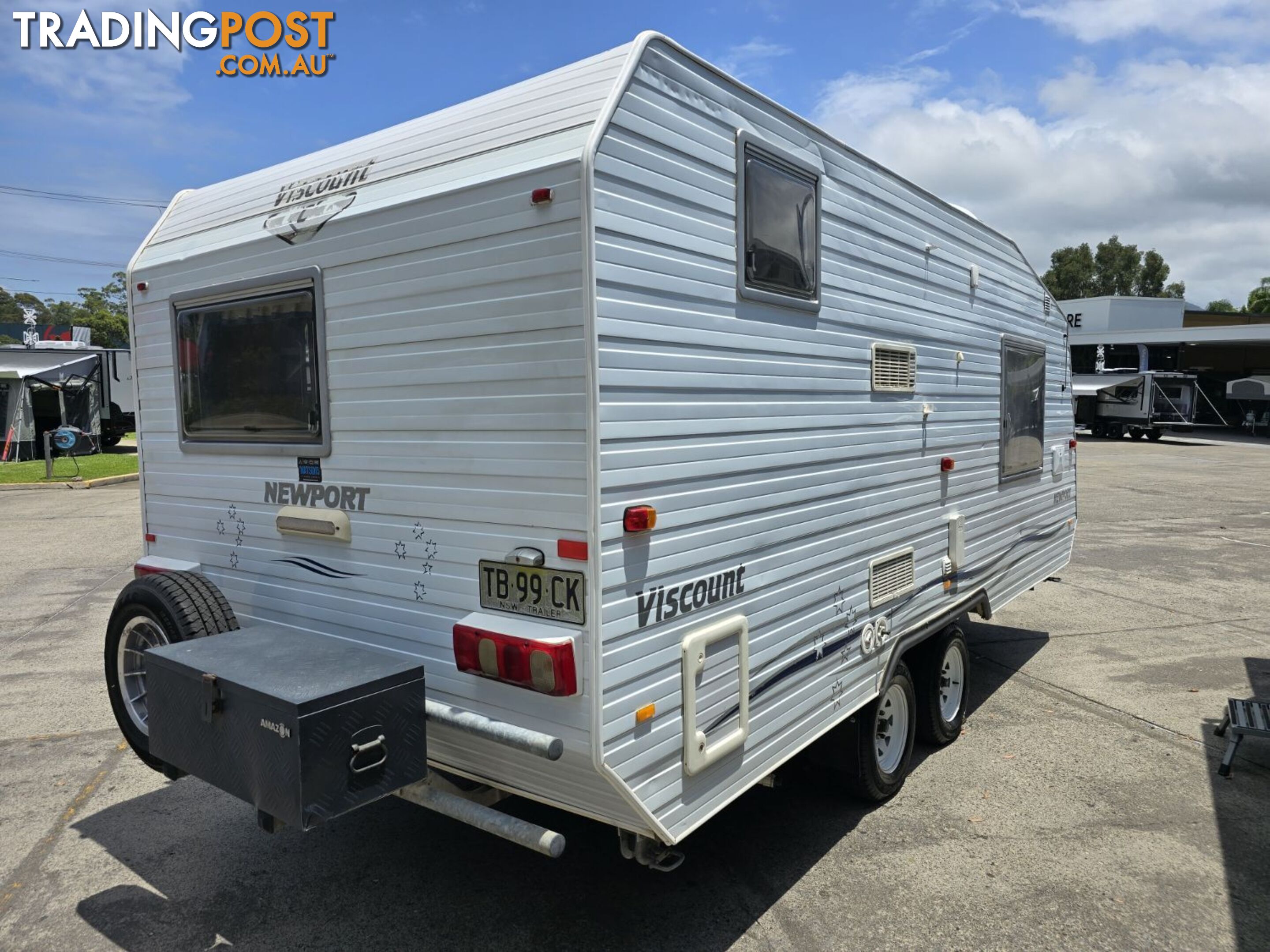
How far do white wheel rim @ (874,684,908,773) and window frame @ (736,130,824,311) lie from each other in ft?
7.12

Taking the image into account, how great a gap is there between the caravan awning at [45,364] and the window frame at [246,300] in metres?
22.5

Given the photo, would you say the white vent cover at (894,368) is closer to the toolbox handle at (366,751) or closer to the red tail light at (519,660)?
the red tail light at (519,660)

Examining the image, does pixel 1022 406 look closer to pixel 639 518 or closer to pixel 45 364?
pixel 639 518

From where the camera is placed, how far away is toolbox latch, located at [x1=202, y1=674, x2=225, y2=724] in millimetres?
2947

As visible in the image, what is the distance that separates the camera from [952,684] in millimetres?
5477

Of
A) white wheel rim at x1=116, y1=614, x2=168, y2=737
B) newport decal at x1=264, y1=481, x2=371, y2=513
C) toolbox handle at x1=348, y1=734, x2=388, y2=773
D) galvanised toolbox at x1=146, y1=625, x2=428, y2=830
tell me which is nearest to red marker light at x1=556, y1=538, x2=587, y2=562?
galvanised toolbox at x1=146, y1=625, x2=428, y2=830

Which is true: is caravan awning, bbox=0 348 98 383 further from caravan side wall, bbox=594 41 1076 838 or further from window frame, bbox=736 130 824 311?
window frame, bbox=736 130 824 311

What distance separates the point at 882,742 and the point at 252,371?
363 centimetres

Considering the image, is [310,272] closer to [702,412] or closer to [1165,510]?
[702,412]

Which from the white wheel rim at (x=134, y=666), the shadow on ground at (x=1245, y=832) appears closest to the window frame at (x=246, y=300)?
the white wheel rim at (x=134, y=666)

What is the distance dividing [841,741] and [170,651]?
299cm

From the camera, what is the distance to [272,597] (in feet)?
12.8

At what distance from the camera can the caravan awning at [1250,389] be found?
39.7 metres

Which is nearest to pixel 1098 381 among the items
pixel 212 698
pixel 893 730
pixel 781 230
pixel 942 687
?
pixel 942 687
